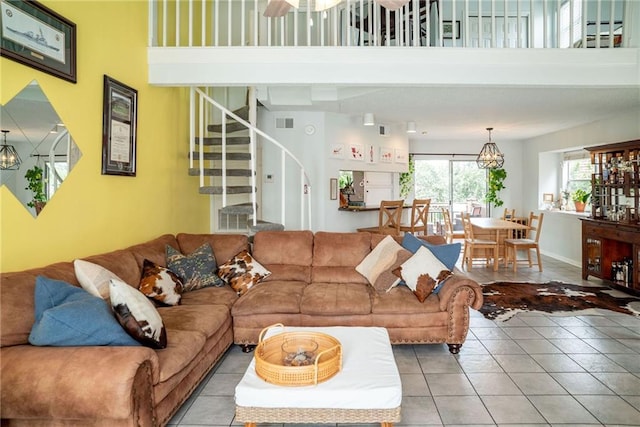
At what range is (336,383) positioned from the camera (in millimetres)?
1970

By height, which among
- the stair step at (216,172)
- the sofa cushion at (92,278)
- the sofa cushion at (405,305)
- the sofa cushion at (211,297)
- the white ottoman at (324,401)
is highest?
the stair step at (216,172)

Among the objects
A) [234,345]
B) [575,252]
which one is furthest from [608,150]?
[234,345]

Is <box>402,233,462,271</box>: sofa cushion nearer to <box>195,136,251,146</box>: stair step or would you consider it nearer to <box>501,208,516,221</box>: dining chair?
A: <box>195,136,251,146</box>: stair step

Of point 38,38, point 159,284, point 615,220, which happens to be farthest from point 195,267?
point 615,220

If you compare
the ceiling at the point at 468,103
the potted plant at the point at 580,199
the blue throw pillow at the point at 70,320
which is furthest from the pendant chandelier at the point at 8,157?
the potted plant at the point at 580,199

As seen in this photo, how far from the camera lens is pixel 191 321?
2.71 meters

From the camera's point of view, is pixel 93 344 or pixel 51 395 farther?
pixel 93 344

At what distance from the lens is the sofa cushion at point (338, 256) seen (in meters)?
3.90

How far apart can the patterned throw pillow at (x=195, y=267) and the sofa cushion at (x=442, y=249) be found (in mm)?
1792

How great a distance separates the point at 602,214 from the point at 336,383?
5.29 meters

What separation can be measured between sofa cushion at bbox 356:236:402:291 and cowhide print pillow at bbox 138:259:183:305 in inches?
65.3

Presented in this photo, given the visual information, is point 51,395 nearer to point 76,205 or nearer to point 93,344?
point 93,344

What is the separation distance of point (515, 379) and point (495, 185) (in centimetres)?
692

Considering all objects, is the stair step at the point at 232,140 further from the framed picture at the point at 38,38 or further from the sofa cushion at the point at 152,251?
the framed picture at the point at 38,38
